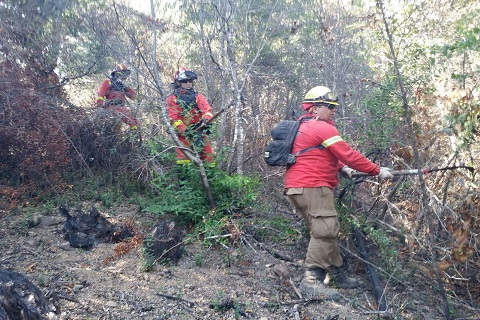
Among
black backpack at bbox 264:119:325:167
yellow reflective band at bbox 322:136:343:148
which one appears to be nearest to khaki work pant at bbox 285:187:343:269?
black backpack at bbox 264:119:325:167

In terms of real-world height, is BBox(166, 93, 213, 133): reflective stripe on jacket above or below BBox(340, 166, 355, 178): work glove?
above

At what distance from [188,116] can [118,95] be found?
1.67 m

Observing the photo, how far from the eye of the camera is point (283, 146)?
4.86 metres

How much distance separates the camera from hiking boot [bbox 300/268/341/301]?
4609 mm

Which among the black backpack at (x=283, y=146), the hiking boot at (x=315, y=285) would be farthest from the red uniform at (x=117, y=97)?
the hiking boot at (x=315, y=285)

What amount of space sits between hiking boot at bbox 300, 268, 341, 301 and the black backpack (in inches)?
45.3

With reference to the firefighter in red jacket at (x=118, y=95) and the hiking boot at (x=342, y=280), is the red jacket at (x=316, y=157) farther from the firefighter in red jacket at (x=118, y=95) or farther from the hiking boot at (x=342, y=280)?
the firefighter in red jacket at (x=118, y=95)

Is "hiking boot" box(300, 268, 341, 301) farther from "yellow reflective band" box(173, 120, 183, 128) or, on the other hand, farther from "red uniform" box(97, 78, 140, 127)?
"red uniform" box(97, 78, 140, 127)

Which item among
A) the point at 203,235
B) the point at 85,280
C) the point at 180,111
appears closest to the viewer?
the point at 85,280

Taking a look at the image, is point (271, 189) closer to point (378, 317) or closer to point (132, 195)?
point (132, 195)

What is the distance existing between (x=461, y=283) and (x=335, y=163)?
5.74 feet

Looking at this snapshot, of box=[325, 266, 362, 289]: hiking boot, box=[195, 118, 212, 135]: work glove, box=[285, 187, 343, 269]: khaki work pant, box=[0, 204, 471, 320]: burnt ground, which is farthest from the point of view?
box=[195, 118, 212, 135]: work glove

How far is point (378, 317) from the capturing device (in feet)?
13.1

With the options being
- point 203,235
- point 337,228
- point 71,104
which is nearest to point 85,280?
point 203,235
